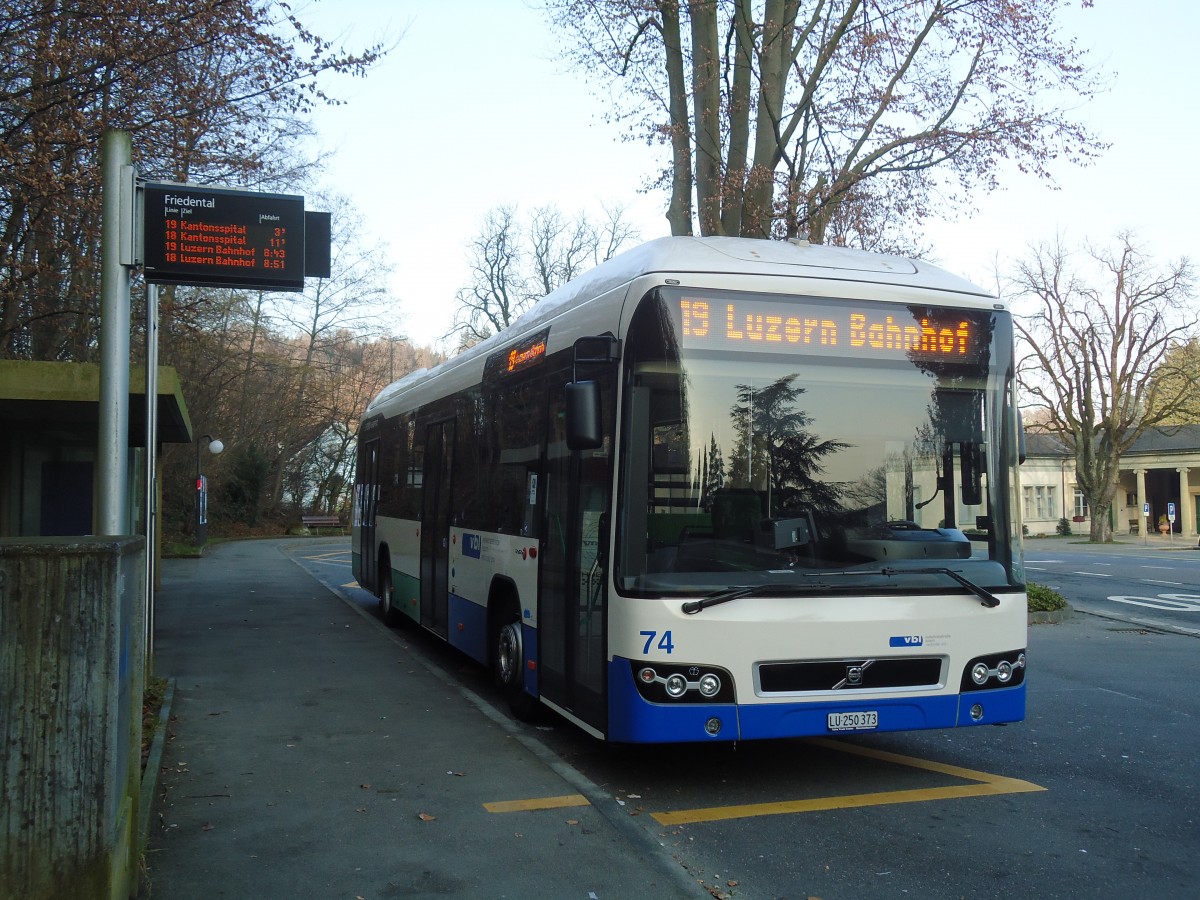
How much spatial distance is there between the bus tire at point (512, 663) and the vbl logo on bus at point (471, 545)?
74cm

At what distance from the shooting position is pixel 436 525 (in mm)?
11484

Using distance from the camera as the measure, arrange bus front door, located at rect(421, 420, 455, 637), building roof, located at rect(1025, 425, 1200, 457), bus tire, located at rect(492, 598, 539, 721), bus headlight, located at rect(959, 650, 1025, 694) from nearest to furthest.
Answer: bus headlight, located at rect(959, 650, 1025, 694) < bus tire, located at rect(492, 598, 539, 721) < bus front door, located at rect(421, 420, 455, 637) < building roof, located at rect(1025, 425, 1200, 457)

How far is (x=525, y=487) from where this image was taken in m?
8.28

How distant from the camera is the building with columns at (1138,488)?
66188mm

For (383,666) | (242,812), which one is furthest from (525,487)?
(383,666)

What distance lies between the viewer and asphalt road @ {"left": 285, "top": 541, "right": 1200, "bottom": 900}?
5.14 meters

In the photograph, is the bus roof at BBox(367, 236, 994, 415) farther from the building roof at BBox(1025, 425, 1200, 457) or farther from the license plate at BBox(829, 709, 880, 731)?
the building roof at BBox(1025, 425, 1200, 457)

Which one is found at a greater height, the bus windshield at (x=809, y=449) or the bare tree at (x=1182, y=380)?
the bare tree at (x=1182, y=380)

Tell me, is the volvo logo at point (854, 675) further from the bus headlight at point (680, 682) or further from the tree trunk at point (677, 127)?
the tree trunk at point (677, 127)

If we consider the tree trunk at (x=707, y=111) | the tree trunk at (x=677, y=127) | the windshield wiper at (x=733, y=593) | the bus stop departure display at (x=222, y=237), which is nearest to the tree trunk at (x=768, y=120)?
the tree trunk at (x=707, y=111)

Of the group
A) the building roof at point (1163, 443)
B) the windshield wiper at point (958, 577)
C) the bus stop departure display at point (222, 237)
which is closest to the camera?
the windshield wiper at point (958, 577)

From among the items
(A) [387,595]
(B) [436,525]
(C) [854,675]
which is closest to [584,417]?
(C) [854,675]

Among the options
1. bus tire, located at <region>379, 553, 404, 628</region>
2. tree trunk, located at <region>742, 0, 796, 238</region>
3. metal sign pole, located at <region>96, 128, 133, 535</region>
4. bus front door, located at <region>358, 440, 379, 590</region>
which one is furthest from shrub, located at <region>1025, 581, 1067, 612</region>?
metal sign pole, located at <region>96, 128, 133, 535</region>

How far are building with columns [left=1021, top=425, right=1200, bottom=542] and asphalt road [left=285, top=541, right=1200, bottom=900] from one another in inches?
2125
